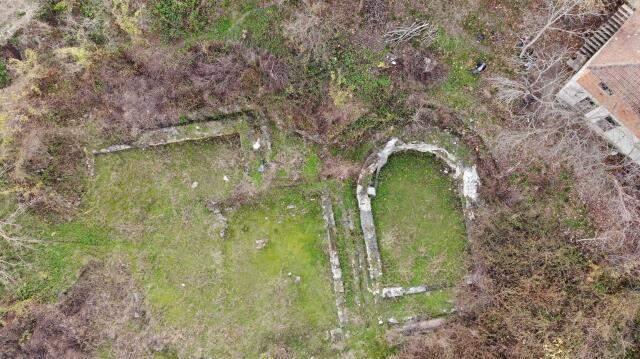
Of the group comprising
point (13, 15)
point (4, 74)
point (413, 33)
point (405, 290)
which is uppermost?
point (13, 15)

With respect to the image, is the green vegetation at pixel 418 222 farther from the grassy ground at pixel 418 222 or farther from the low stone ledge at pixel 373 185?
the low stone ledge at pixel 373 185

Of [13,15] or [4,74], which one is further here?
[4,74]

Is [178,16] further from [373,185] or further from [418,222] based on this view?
[418,222]

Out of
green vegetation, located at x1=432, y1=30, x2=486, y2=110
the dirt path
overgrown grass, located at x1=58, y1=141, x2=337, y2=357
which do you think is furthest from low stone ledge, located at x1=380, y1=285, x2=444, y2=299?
the dirt path

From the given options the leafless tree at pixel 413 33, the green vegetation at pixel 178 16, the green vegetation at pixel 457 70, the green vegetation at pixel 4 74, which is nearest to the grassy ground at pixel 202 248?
the green vegetation at pixel 178 16

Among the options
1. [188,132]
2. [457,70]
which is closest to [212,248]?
[188,132]
